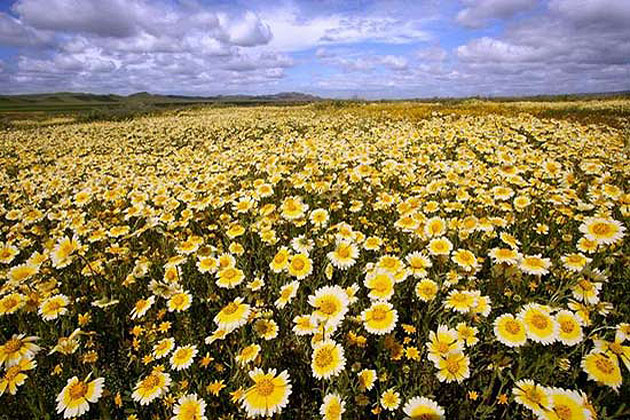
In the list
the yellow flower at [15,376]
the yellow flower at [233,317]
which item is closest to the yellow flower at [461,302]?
the yellow flower at [233,317]

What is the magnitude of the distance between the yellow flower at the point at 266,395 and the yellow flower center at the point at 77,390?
38.2 inches

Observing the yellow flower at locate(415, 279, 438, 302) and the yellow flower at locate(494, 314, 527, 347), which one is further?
the yellow flower at locate(415, 279, 438, 302)

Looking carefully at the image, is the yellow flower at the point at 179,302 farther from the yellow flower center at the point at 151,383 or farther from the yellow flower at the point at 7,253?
the yellow flower at the point at 7,253

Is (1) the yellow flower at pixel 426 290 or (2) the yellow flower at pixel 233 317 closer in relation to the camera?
(2) the yellow flower at pixel 233 317

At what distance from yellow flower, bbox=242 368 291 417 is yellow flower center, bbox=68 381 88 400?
972 mm

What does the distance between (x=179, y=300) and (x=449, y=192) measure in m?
3.76

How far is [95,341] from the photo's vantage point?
9.03 ft

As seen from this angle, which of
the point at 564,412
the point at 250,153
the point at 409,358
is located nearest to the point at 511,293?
the point at 409,358

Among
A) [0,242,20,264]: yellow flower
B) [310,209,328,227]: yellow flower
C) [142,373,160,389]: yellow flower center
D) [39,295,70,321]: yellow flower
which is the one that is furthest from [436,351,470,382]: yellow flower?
[0,242,20,264]: yellow flower

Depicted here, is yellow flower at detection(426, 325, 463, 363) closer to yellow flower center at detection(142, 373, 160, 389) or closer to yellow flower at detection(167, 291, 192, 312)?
yellow flower center at detection(142, 373, 160, 389)

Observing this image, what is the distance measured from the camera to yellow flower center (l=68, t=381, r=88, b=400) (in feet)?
6.12

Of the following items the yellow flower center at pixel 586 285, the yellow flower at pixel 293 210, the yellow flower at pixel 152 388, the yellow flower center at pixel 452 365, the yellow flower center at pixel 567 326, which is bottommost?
the yellow flower at pixel 152 388

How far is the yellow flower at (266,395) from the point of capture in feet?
5.44

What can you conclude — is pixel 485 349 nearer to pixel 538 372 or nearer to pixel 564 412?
pixel 538 372
